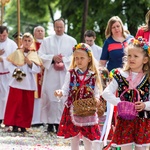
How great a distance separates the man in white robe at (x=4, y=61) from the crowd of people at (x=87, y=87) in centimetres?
47

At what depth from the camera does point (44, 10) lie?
31.9 meters

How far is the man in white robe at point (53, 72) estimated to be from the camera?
39.7 feet

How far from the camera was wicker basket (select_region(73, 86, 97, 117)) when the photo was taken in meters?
7.63

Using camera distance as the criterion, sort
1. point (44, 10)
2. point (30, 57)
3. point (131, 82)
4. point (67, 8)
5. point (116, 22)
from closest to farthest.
Result: point (131, 82) → point (116, 22) → point (30, 57) → point (67, 8) → point (44, 10)

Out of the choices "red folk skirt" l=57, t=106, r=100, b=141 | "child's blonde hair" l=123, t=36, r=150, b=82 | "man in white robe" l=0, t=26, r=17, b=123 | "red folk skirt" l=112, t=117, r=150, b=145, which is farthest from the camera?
"man in white robe" l=0, t=26, r=17, b=123

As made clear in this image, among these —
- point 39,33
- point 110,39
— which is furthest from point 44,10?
point 110,39

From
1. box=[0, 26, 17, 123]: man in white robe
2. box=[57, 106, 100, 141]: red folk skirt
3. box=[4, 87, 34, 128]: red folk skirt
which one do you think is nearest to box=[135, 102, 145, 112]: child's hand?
box=[57, 106, 100, 141]: red folk skirt

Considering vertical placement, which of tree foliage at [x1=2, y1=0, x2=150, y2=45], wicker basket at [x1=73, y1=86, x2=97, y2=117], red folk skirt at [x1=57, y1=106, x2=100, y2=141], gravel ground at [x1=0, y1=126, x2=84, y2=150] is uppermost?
tree foliage at [x1=2, y1=0, x2=150, y2=45]

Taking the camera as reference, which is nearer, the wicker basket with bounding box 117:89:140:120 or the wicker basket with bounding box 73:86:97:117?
the wicker basket with bounding box 117:89:140:120

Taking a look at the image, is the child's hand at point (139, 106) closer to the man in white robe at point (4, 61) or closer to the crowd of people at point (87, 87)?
the crowd of people at point (87, 87)

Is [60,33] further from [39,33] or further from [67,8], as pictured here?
[67,8]

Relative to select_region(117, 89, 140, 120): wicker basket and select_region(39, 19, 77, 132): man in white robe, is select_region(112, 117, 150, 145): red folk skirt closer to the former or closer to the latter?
select_region(117, 89, 140, 120): wicker basket

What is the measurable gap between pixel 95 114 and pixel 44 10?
24.4m

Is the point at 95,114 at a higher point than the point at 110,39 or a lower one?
lower
